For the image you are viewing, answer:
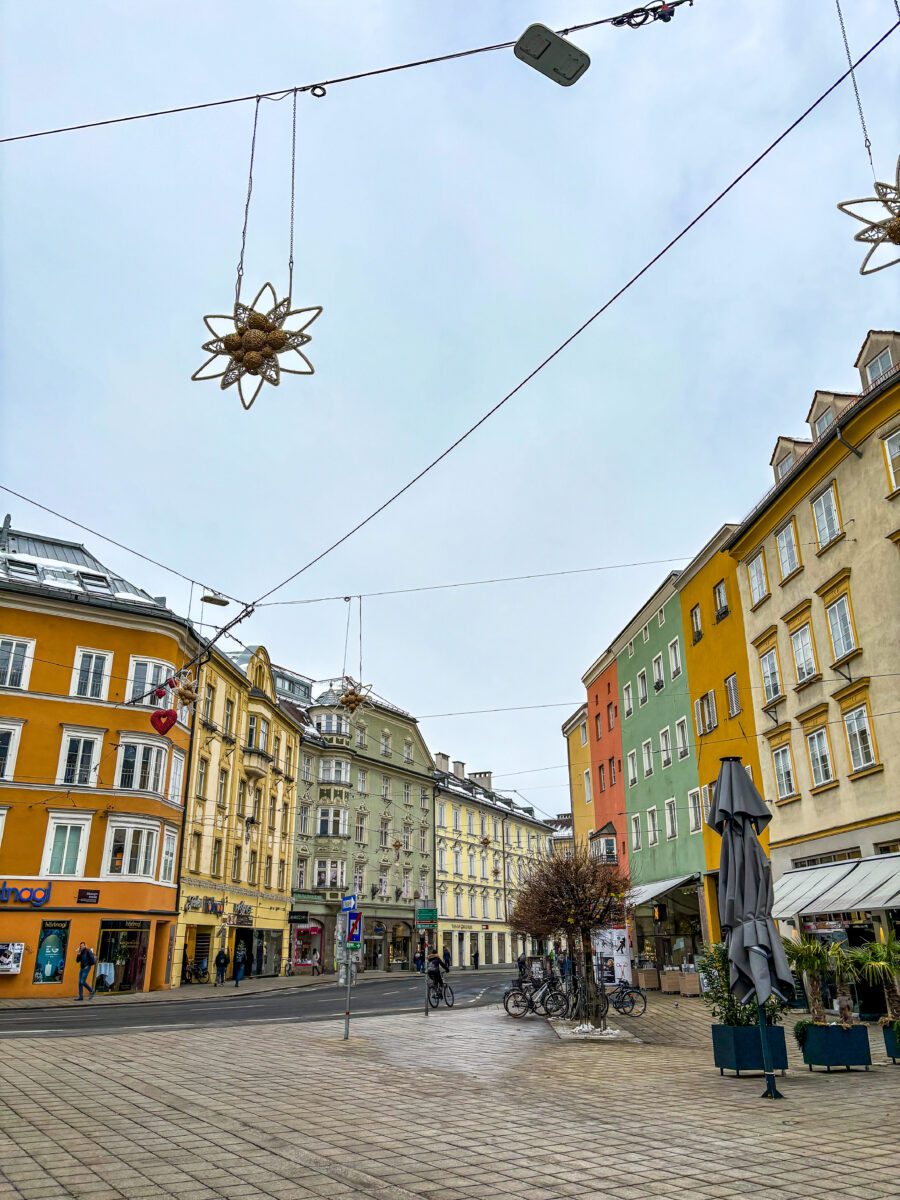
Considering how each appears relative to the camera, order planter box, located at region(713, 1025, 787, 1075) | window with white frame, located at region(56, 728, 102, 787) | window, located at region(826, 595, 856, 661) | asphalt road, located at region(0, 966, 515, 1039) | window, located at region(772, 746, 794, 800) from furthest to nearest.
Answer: window with white frame, located at region(56, 728, 102, 787) → window, located at region(772, 746, 794, 800) → window, located at region(826, 595, 856, 661) → asphalt road, located at region(0, 966, 515, 1039) → planter box, located at region(713, 1025, 787, 1075)

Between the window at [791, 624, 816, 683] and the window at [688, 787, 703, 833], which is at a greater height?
the window at [791, 624, 816, 683]

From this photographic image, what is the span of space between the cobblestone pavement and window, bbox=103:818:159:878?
19.9m

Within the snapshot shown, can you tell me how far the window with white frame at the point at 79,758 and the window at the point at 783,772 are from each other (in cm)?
2371

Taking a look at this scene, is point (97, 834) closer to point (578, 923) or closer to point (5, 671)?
point (5, 671)

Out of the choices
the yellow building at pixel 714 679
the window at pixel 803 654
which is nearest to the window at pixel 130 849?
the yellow building at pixel 714 679

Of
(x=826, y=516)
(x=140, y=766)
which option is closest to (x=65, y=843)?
(x=140, y=766)

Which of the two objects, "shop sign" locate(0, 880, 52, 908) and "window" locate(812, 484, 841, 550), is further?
"shop sign" locate(0, 880, 52, 908)

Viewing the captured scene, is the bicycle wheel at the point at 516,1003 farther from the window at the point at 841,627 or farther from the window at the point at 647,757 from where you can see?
the window at the point at 647,757

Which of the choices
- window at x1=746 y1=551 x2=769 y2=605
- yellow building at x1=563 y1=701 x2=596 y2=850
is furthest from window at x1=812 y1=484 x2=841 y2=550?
yellow building at x1=563 y1=701 x2=596 y2=850

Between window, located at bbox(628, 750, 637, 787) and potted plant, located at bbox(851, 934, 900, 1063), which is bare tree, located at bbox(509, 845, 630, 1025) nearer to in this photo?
potted plant, located at bbox(851, 934, 900, 1063)

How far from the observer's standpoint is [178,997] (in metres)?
31.9

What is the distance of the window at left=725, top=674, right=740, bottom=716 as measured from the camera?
28453 mm

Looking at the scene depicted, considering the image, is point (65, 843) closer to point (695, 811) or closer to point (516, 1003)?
point (516, 1003)

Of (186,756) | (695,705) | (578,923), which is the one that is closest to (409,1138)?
(578,923)
